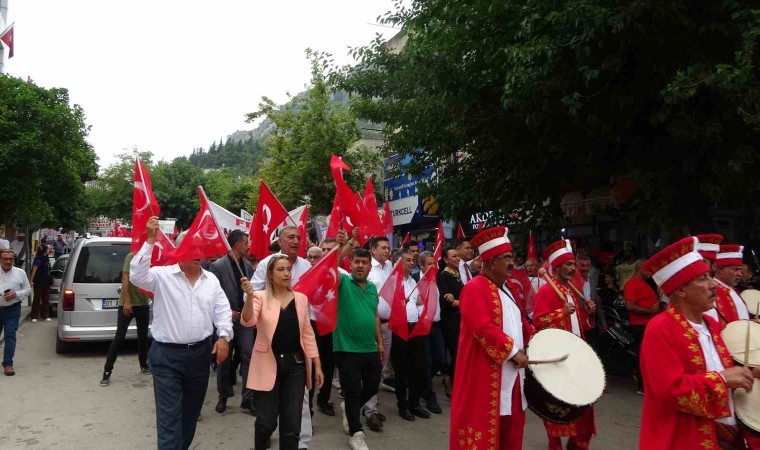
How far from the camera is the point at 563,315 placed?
5.48 metres

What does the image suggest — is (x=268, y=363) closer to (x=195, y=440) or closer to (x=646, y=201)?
(x=195, y=440)

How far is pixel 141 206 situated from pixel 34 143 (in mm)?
14386

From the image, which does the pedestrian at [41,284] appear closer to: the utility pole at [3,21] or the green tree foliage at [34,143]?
the green tree foliage at [34,143]

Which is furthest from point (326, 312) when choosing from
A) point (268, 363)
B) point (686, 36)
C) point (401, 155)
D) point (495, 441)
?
point (401, 155)

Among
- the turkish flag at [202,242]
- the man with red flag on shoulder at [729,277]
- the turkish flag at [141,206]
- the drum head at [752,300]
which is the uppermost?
the turkish flag at [141,206]

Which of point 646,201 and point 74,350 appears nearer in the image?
point 646,201

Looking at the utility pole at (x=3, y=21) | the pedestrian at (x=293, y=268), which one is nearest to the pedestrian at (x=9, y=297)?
the pedestrian at (x=293, y=268)

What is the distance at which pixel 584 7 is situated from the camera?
6898mm

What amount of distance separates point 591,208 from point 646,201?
4378 millimetres

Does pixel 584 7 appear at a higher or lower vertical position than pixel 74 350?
higher

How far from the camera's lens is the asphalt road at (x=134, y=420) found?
6.01 metres

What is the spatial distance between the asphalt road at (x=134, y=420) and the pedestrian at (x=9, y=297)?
0.37 meters

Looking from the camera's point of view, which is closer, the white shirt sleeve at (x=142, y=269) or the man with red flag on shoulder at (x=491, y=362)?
the man with red flag on shoulder at (x=491, y=362)

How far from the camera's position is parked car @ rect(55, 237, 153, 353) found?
1002 cm
